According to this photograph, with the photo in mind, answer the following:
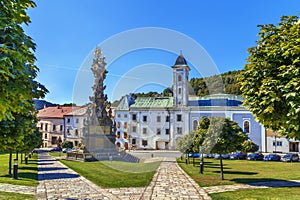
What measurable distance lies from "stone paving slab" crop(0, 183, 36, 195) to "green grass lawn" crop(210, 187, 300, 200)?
24.4 ft

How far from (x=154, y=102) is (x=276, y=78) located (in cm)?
4899

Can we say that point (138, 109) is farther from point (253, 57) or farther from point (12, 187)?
point (253, 57)

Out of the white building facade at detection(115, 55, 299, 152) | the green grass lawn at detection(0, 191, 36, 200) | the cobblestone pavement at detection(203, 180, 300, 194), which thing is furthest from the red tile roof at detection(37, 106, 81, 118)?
the cobblestone pavement at detection(203, 180, 300, 194)

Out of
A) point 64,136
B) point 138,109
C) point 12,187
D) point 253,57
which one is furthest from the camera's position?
point 64,136

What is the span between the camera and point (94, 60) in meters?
32.1

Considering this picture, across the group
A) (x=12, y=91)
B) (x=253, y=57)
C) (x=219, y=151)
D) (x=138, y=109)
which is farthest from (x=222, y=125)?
(x=138, y=109)

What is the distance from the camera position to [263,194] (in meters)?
10.8

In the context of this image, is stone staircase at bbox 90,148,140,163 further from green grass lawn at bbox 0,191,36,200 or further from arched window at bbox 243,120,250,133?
arched window at bbox 243,120,250,133

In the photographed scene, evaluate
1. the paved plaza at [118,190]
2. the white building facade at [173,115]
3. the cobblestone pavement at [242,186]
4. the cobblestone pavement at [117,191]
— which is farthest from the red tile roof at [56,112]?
the cobblestone pavement at [242,186]

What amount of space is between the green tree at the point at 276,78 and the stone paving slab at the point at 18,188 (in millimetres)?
9099

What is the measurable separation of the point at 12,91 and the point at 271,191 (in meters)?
11.1

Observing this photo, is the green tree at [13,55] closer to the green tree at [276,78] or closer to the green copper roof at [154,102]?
the green tree at [276,78]

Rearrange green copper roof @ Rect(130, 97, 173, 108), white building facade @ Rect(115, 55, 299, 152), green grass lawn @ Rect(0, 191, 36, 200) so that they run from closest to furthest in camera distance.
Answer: green grass lawn @ Rect(0, 191, 36, 200)
white building facade @ Rect(115, 55, 299, 152)
green copper roof @ Rect(130, 97, 173, 108)

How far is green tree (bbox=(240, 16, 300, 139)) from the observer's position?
19.5ft
